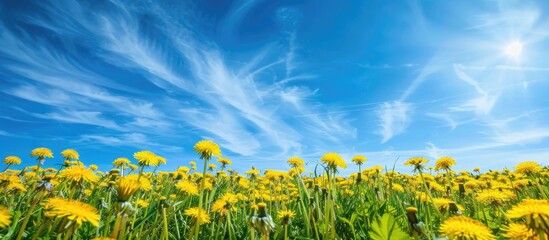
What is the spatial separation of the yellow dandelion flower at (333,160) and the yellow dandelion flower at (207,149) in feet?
4.72

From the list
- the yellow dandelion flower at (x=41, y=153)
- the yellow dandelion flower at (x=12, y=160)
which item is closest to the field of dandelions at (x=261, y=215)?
the yellow dandelion flower at (x=41, y=153)

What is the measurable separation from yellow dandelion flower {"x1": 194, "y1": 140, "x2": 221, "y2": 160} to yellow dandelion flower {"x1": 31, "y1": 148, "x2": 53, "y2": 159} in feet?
14.4

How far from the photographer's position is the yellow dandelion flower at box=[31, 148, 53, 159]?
5.66m

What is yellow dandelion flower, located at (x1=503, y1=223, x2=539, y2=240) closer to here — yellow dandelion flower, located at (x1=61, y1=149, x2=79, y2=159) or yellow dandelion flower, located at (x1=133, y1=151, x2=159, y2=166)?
yellow dandelion flower, located at (x1=133, y1=151, x2=159, y2=166)

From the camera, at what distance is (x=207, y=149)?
3010mm

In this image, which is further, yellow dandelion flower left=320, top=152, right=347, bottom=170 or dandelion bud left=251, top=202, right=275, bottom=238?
yellow dandelion flower left=320, top=152, right=347, bottom=170

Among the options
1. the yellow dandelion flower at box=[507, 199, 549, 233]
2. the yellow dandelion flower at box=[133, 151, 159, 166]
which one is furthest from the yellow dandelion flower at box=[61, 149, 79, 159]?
the yellow dandelion flower at box=[507, 199, 549, 233]

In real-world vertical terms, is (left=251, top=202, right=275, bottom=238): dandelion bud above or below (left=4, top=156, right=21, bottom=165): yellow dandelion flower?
below

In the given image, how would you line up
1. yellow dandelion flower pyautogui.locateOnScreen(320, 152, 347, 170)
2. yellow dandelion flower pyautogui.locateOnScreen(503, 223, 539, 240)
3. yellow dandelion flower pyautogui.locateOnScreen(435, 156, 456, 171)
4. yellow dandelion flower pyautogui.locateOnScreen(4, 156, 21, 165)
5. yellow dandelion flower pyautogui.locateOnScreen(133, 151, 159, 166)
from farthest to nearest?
yellow dandelion flower pyautogui.locateOnScreen(4, 156, 21, 165)
yellow dandelion flower pyautogui.locateOnScreen(435, 156, 456, 171)
yellow dandelion flower pyautogui.locateOnScreen(320, 152, 347, 170)
yellow dandelion flower pyautogui.locateOnScreen(133, 151, 159, 166)
yellow dandelion flower pyautogui.locateOnScreen(503, 223, 539, 240)

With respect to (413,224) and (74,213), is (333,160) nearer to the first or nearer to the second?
(413,224)

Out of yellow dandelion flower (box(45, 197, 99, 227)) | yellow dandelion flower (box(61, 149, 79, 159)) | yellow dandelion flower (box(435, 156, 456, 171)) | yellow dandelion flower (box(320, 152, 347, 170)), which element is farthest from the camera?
yellow dandelion flower (box(61, 149, 79, 159))

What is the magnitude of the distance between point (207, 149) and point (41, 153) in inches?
185

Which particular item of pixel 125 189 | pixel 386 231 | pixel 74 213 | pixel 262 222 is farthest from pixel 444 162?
pixel 74 213

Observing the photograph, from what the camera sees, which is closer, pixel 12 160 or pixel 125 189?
pixel 125 189
